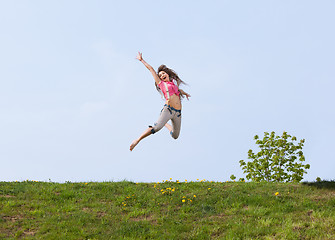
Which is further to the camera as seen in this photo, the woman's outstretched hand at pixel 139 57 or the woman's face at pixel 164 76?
the woman's face at pixel 164 76

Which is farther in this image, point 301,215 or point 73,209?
point 73,209

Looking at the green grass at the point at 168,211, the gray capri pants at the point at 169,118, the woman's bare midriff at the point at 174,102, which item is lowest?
the green grass at the point at 168,211

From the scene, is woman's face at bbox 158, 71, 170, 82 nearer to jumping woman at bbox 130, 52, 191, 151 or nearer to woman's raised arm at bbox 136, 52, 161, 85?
jumping woman at bbox 130, 52, 191, 151

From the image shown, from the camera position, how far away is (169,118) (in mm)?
11125

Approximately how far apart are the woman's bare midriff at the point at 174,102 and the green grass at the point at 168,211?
296 cm

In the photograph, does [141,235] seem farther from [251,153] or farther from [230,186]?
[251,153]

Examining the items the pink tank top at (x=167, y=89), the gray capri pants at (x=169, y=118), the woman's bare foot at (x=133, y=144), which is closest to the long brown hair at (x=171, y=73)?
the pink tank top at (x=167, y=89)

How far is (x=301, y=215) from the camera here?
1018 cm

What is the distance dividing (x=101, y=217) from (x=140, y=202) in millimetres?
1552

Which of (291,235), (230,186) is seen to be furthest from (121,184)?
(291,235)

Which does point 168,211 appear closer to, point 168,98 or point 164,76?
point 168,98

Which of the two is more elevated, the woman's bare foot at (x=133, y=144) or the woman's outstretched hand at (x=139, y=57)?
the woman's outstretched hand at (x=139, y=57)

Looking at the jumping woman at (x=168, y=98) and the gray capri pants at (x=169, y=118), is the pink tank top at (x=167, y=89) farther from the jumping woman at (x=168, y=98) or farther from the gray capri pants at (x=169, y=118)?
the gray capri pants at (x=169, y=118)

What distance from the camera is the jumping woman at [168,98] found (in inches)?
432
